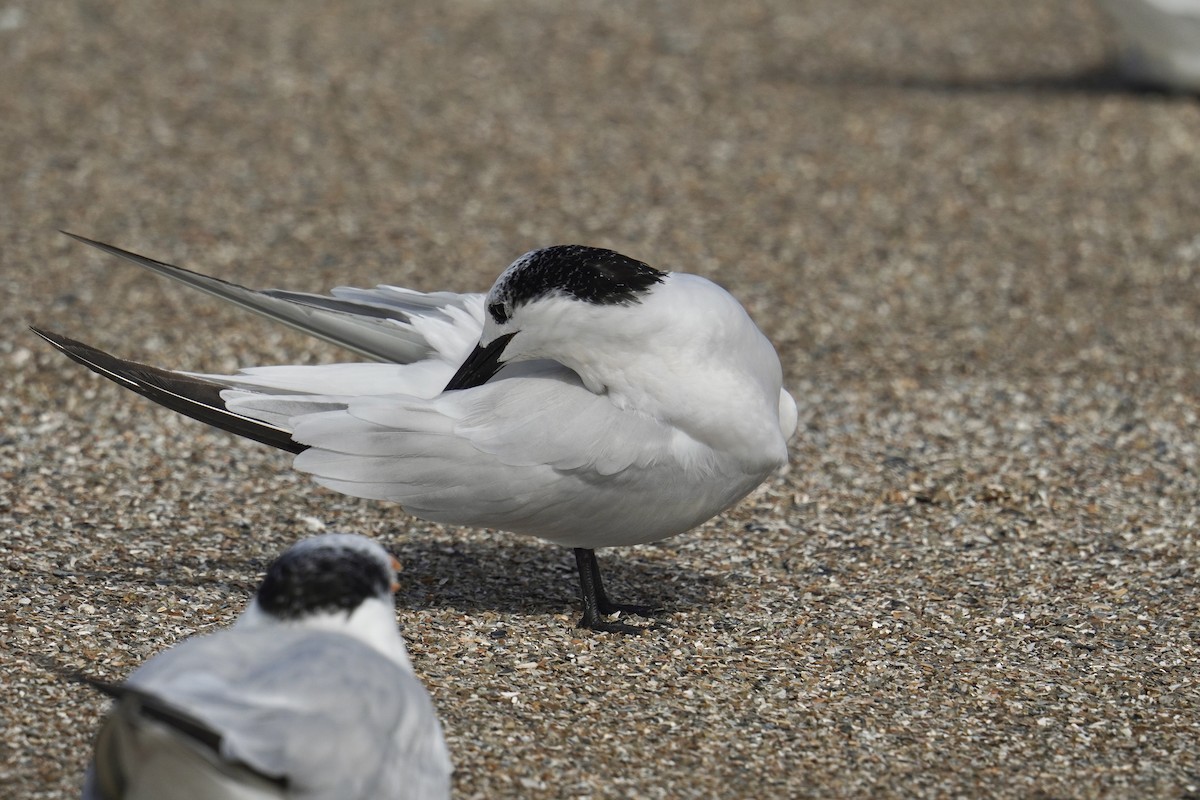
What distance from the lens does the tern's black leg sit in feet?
12.3

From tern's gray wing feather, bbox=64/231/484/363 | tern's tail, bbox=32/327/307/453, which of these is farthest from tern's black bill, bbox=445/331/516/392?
tern's tail, bbox=32/327/307/453

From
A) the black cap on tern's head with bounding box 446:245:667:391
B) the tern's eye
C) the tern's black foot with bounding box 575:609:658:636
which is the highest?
the black cap on tern's head with bounding box 446:245:667:391

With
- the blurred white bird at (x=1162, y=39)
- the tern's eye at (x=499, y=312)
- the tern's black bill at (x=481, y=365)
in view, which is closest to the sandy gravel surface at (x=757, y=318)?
the blurred white bird at (x=1162, y=39)

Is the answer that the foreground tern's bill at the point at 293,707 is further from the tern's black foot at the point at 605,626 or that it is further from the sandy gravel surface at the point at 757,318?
the tern's black foot at the point at 605,626

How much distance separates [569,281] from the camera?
11.6 feet

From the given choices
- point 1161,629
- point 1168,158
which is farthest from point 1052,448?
point 1168,158

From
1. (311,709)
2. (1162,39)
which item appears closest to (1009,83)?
(1162,39)

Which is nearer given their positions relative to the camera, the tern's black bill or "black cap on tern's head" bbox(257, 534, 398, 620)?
"black cap on tern's head" bbox(257, 534, 398, 620)

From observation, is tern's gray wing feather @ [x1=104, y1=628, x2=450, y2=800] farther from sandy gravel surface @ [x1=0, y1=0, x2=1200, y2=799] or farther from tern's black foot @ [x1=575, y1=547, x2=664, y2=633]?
tern's black foot @ [x1=575, y1=547, x2=664, y2=633]

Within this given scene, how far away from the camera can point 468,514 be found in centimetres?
358

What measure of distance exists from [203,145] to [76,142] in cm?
59

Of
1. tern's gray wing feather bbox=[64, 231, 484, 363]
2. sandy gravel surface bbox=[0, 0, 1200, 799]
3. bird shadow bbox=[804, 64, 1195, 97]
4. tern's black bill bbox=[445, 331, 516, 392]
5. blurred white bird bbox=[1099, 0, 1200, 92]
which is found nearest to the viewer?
sandy gravel surface bbox=[0, 0, 1200, 799]

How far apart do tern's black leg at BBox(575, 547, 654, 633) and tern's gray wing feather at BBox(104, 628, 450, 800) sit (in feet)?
3.72

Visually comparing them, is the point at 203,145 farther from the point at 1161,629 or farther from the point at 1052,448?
the point at 1161,629
